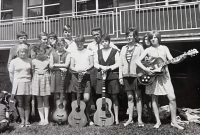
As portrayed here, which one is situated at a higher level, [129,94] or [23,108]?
[129,94]

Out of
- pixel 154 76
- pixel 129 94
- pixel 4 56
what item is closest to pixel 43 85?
pixel 129 94

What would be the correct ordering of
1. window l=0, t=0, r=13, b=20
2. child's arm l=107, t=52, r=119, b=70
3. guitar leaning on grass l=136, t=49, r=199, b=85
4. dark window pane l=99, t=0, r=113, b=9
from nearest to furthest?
guitar leaning on grass l=136, t=49, r=199, b=85 → child's arm l=107, t=52, r=119, b=70 → dark window pane l=99, t=0, r=113, b=9 → window l=0, t=0, r=13, b=20

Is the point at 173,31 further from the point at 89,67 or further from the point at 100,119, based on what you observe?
the point at 100,119

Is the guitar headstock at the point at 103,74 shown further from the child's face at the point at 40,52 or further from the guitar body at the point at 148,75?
the child's face at the point at 40,52

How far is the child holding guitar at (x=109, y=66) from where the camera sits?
4.44m

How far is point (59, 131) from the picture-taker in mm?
4137

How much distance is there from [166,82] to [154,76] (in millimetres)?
287

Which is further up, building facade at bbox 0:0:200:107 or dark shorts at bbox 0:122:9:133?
building facade at bbox 0:0:200:107

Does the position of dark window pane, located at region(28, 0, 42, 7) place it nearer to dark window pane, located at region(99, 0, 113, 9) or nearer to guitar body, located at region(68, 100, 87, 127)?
dark window pane, located at region(99, 0, 113, 9)

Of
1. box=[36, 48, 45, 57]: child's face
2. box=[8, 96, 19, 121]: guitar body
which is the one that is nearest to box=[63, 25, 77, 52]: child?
box=[36, 48, 45, 57]: child's face

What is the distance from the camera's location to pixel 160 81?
420 cm

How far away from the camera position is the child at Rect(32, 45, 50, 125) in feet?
15.2

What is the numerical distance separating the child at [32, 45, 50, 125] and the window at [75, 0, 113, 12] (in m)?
5.31

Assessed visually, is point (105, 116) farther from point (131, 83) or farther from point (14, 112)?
point (14, 112)
